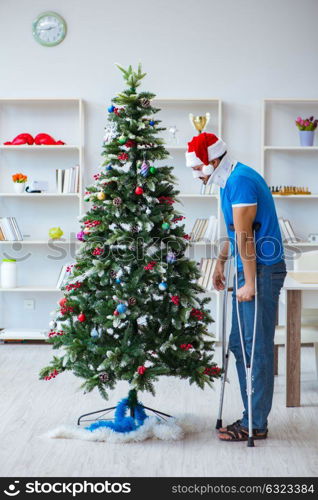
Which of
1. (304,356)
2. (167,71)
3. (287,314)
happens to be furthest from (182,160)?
(287,314)

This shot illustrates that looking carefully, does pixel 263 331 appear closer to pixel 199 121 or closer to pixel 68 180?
pixel 199 121

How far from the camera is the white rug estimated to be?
3.48 meters

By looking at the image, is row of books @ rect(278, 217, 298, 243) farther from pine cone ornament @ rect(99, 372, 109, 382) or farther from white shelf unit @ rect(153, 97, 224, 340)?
pine cone ornament @ rect(99, 372, 109, 382)

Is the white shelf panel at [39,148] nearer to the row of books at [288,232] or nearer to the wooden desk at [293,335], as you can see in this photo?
the row of books at [288,232]

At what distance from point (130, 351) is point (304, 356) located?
2.42 m

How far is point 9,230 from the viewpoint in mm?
5914

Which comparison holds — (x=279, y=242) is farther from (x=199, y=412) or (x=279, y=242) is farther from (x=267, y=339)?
(x=199, y=412)

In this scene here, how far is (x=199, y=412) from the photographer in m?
4.00

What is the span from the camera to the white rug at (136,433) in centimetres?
348

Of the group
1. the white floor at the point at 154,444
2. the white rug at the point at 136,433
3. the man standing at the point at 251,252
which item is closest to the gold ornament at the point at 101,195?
the man standing at the point at 251,252

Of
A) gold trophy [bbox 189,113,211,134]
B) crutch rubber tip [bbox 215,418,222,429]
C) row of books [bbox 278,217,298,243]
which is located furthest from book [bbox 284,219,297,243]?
crutch rubber tip [bbox 215,418,222,429]

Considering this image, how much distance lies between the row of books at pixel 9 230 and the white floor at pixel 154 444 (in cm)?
156

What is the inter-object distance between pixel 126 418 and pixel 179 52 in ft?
11.1

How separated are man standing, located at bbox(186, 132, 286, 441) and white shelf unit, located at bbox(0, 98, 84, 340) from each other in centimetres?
267
